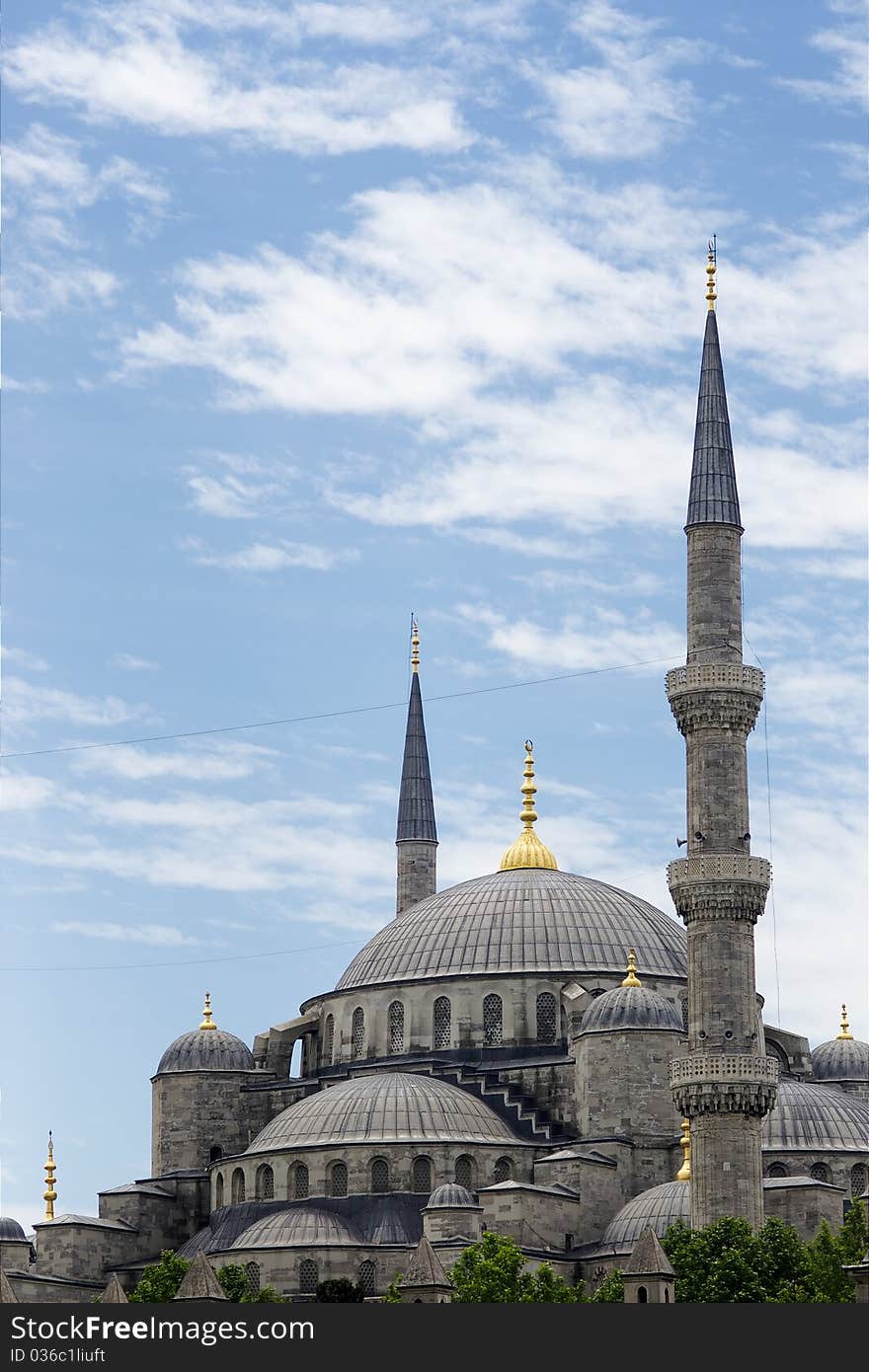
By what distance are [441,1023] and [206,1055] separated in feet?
18.1

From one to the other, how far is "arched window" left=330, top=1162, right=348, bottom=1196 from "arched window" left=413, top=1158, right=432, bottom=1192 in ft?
4.54

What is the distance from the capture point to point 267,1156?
66062 millimetres

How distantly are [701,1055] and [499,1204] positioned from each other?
26.0 ft

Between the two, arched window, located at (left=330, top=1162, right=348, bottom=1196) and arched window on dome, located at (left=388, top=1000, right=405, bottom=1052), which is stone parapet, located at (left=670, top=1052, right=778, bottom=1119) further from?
arched window on dome, located at (left=388, top=1000, right=405, bottom=1052)

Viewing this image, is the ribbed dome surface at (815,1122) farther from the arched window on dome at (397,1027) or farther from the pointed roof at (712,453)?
the pointed roof at (712,453)

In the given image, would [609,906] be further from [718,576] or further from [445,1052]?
[718,576]

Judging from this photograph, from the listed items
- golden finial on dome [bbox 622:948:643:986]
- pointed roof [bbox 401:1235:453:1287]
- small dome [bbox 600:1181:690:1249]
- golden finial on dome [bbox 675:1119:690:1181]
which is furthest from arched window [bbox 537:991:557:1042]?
pointed roof [bbox 401:1235:453:1287]

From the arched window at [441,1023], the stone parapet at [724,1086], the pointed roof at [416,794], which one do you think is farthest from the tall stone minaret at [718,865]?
the pointed roof at [416,794]

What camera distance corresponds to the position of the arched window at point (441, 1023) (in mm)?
70875

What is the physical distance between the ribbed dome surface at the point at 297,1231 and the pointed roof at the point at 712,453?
14.9 metres

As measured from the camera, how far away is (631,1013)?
6550 cm

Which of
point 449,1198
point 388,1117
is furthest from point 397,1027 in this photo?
point 449,1198

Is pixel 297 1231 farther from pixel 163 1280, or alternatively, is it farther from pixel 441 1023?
pixel 441 1023

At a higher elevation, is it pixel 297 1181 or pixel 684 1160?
pixel 684 1160
